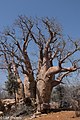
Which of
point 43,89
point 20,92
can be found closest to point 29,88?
point 20,92

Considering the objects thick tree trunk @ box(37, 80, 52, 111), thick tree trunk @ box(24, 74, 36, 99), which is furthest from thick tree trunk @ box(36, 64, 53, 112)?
thick tree trunk @ box(24, 74, 36, 99)

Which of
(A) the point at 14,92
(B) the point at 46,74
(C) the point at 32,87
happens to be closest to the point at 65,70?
(B) the point at 46,74

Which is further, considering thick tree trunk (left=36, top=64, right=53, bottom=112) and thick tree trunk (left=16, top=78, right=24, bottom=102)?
thick tree trunk (left=16, top=78, right=24, bottom=102)

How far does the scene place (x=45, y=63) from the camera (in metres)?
20.9

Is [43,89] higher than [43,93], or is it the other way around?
[43,89]

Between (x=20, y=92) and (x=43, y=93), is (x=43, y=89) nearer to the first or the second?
(x=43, y=93)

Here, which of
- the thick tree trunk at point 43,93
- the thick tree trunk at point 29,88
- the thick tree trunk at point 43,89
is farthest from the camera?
the thick tree trunk at point 29,88

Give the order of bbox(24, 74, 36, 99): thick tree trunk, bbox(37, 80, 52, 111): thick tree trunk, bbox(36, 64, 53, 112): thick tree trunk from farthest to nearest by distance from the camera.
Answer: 1. bbox(24, 74, 36, 99): thick tree trunk
2. bbox(36, 64, 53, 112): thick tree trunk
3. bbox(37, 80, 52, 111): thick tree trunk

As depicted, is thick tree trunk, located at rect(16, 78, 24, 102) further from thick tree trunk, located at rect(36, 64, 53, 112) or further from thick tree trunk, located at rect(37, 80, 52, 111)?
thick tree trunk, located at rect(37, 80, 52, 111)

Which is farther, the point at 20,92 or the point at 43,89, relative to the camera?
the point at 20,92

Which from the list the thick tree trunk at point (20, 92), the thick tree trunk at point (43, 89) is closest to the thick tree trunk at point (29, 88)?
the thick tree trunk at point (20, 92)

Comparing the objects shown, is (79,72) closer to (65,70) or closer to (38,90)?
(65,70)

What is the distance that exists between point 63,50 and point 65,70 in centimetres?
246

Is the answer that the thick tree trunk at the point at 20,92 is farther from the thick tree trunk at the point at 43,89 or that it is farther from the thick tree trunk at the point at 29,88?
the thick tree trunk at the point at 43,89
